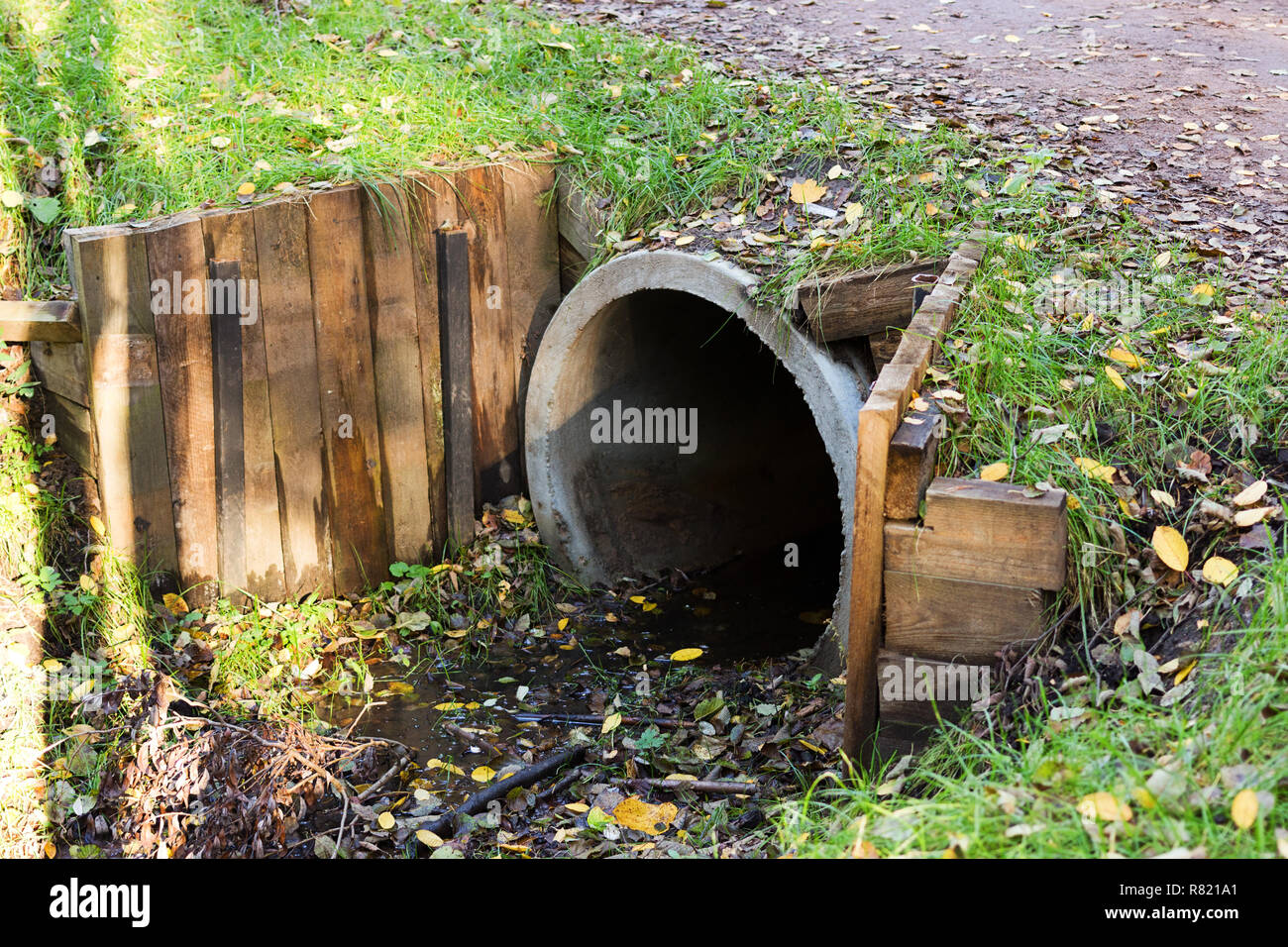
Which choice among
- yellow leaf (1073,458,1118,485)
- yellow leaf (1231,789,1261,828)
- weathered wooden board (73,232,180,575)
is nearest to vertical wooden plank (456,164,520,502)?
weathered wooden board (73,232,180,575)

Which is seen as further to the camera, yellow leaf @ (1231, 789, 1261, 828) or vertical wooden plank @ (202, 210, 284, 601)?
vertical wooden plank @ (202, 210, 284, 601)

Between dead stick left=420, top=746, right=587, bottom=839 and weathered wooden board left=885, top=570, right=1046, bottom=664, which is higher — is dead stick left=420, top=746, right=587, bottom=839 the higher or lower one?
the lower one

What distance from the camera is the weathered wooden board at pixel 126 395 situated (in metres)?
4.17

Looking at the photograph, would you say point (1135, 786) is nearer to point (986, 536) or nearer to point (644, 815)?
point (986, 536)

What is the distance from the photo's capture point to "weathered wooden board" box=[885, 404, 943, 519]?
315 centimetres

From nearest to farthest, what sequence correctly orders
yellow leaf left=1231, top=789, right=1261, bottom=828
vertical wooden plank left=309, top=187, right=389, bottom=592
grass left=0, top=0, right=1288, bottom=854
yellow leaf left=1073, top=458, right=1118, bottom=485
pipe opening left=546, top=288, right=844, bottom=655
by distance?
yellow leaf left=1231, top=789, right=1261, bottom=828, grass left=0, top=0, right=1288, bottom=854, yellow leaf left=1073, top=458, right=1118, bottom=485, vertical wooden plank left=309, top=187, right=389, bottom=592, pipe opening left=546, top=288, right=844, bottom=655

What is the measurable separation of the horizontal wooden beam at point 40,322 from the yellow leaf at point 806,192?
2.86 m

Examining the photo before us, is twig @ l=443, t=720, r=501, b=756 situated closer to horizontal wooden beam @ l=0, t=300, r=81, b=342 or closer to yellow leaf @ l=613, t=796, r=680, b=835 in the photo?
yellow leaf @ l=613, t=796, r=680, b=835

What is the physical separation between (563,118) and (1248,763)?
167 inches

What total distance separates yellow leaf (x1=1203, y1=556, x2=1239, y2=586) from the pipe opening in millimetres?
2387

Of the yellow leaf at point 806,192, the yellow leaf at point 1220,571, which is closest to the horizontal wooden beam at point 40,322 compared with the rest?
the yellow leaf at point 806,192

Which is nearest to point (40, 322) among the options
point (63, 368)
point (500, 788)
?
point (63, 368)

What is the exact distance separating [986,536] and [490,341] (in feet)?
9.57
